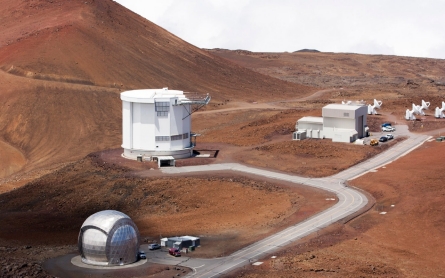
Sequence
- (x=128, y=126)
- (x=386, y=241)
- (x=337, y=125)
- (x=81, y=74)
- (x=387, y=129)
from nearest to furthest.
A: (x=386, y=241)
(x=128, y=126)
(x=337, y=125)
(x=387, y=129)
(x=81, y=74)

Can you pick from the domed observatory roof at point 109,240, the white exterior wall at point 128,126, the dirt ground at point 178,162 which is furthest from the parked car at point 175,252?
the white exterior wall at point 128,126

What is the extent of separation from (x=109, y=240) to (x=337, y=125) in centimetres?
4839

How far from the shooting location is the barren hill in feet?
391

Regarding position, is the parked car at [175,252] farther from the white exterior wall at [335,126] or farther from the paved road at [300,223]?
the white exterior wall at [335,126]

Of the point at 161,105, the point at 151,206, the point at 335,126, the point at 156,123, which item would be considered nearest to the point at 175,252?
the point at 151,206

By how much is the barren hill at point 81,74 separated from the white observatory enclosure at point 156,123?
67.6ft

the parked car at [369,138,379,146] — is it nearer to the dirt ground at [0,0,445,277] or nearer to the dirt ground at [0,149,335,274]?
the dirt ground at [0,0,445,277]

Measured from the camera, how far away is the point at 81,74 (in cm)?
13750

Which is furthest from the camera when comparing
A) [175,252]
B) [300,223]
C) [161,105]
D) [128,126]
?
[128,126]

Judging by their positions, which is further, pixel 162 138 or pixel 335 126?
pixel 335 126

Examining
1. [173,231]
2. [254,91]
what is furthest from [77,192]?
[254,91]

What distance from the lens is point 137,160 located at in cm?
9094

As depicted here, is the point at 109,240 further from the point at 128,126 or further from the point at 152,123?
the point at 128,126

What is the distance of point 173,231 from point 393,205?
18.7 m
